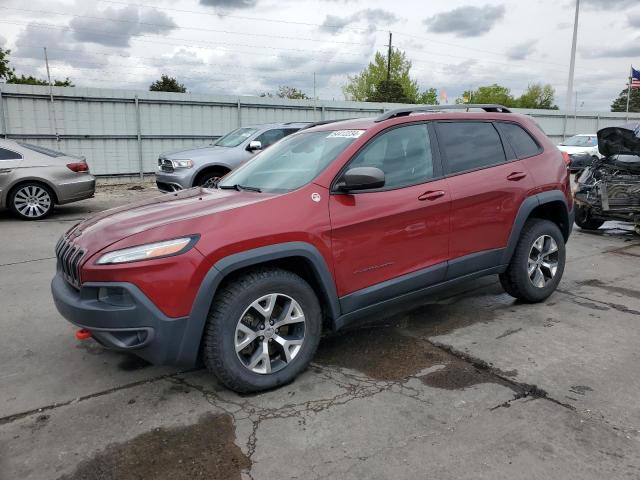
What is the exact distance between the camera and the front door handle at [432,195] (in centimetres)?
387

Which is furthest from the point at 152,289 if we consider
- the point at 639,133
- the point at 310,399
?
the point at 639,133

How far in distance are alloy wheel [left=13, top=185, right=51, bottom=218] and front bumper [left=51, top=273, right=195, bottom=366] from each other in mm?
7602

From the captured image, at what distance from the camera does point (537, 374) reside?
347 centimetres

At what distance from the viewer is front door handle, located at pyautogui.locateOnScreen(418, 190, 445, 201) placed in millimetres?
3873

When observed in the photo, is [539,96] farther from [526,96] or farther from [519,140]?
[519,140]

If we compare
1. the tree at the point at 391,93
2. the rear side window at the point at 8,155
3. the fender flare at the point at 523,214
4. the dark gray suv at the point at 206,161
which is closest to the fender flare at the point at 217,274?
the fender flare at the point at 523,214

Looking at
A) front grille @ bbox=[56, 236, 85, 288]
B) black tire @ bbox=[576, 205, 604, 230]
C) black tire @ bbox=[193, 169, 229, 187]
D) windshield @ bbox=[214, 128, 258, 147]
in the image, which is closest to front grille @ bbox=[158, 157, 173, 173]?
black tire @ bbox=[193, 169, 229, 187]

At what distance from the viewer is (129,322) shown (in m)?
2.88

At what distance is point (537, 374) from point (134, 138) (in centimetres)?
1504

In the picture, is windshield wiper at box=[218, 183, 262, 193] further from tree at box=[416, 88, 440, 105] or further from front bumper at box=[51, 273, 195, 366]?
tree at box=[416, 88, 440, 105]

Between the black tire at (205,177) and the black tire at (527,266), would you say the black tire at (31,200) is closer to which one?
the black tire at (205,177)

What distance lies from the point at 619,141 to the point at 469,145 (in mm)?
4992

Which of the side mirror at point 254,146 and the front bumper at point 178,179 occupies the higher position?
the side mirror at point 254,146

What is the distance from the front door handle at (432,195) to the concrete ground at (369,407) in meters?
1.11
